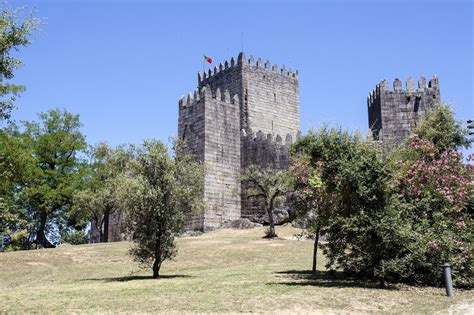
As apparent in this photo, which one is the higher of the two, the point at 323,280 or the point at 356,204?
the point at 356,204

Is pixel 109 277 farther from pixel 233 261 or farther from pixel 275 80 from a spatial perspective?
pixel 275 80

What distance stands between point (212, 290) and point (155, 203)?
5956 millimetres

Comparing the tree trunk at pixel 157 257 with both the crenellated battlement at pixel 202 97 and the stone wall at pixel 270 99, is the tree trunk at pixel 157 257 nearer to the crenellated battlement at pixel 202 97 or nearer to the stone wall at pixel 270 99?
the crenellated battlement at pixel 202 97

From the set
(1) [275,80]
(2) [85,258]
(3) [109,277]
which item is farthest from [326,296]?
(1) [275,80]

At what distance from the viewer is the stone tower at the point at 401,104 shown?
4181cm

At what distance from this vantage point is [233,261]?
25.4 m

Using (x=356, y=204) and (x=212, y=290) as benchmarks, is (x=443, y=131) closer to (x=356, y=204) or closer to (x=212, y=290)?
(x=356, y=204)

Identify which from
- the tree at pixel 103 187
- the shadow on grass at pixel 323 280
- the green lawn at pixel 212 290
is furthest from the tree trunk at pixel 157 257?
the tree at pixel 103 187

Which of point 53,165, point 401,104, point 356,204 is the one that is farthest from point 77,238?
point 356,204

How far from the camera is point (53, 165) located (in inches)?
1781

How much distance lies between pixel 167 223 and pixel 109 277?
3543mm

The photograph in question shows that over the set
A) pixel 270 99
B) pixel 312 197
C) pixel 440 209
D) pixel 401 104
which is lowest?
pixel 440 209

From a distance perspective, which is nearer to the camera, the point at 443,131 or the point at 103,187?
the point at 443,131

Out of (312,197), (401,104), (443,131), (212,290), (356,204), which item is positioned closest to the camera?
(212,290)
